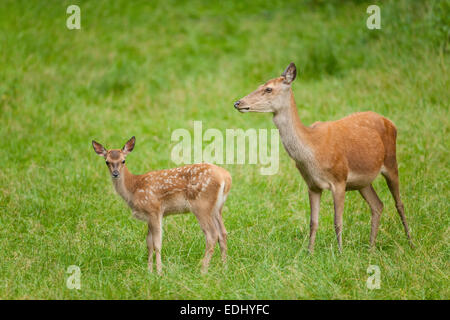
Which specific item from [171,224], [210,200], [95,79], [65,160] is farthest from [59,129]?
[210,200]

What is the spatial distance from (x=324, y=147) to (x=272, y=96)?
2.37ft

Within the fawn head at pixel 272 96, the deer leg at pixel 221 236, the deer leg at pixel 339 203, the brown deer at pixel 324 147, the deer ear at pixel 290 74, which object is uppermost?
the deer ear at pixel 290 74

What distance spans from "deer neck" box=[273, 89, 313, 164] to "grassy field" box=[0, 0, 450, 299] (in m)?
0.97

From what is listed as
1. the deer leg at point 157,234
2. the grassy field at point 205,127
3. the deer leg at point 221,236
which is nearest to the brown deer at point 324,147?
the grassy field at point 205,127

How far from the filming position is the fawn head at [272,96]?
6.29 meters

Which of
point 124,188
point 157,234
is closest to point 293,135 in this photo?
point 157,234

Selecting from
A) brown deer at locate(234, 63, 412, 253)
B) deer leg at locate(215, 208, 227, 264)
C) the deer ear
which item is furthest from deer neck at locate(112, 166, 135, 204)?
the deer ear

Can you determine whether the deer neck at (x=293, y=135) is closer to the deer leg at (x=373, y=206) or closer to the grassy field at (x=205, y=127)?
the grassy field at (x=205, y=127)

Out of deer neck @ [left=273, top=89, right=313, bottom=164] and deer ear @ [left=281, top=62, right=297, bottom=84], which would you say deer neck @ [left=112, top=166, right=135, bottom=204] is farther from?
deer ear @ [left=281, top=62, right=297, bottom=84]

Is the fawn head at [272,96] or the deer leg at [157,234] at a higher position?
the fawn head at [272,96]

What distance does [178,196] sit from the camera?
20.6 feet

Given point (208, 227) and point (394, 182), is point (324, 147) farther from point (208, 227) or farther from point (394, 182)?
point (208, 227)

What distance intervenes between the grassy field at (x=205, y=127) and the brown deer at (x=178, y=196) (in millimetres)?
289
